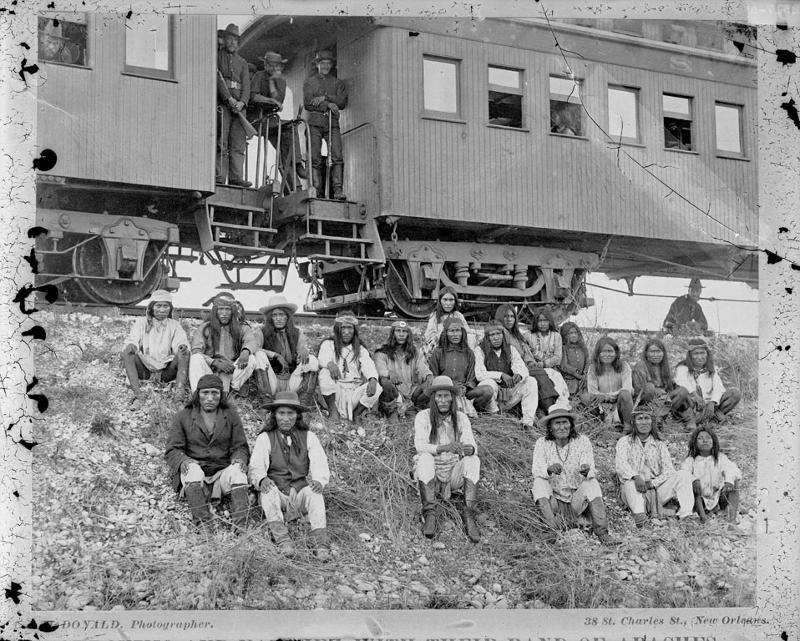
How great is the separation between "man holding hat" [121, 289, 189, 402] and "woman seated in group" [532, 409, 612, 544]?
107 inches

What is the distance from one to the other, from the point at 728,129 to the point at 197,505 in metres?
6.85

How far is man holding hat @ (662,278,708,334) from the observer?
32.9 ft

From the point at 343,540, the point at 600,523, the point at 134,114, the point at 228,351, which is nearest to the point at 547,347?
the point at 600,523

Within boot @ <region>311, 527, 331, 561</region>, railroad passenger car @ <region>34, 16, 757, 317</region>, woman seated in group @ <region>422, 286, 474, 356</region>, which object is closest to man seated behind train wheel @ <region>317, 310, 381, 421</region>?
woman seated in group @ <region>422, 286, 474, 356</region>

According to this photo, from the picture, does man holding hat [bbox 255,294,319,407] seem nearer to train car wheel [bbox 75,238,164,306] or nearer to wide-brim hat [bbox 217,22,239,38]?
train car wheel [bbox 75,238,164,306]

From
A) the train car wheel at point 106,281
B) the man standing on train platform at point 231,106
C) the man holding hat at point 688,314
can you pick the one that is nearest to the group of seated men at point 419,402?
the man holding hat at point 688,314

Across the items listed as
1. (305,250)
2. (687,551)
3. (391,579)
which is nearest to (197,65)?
(305,250)

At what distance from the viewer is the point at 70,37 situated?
852cm

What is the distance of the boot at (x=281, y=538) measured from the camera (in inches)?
274

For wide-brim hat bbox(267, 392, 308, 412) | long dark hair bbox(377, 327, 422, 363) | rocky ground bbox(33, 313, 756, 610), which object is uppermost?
long dark hair bbox(377, 327, 422, 363)

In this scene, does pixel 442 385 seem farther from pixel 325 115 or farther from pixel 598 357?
pixel 325 115

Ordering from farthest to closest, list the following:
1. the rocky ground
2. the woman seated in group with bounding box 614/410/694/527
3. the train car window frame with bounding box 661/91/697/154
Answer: the train car window frame with bounding box 661/91/697/154 → the woman seated in group with bounding box 614/410/694/527 → the rocky ground

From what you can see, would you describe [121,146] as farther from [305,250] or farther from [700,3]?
[700,3]

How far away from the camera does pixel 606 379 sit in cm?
919
